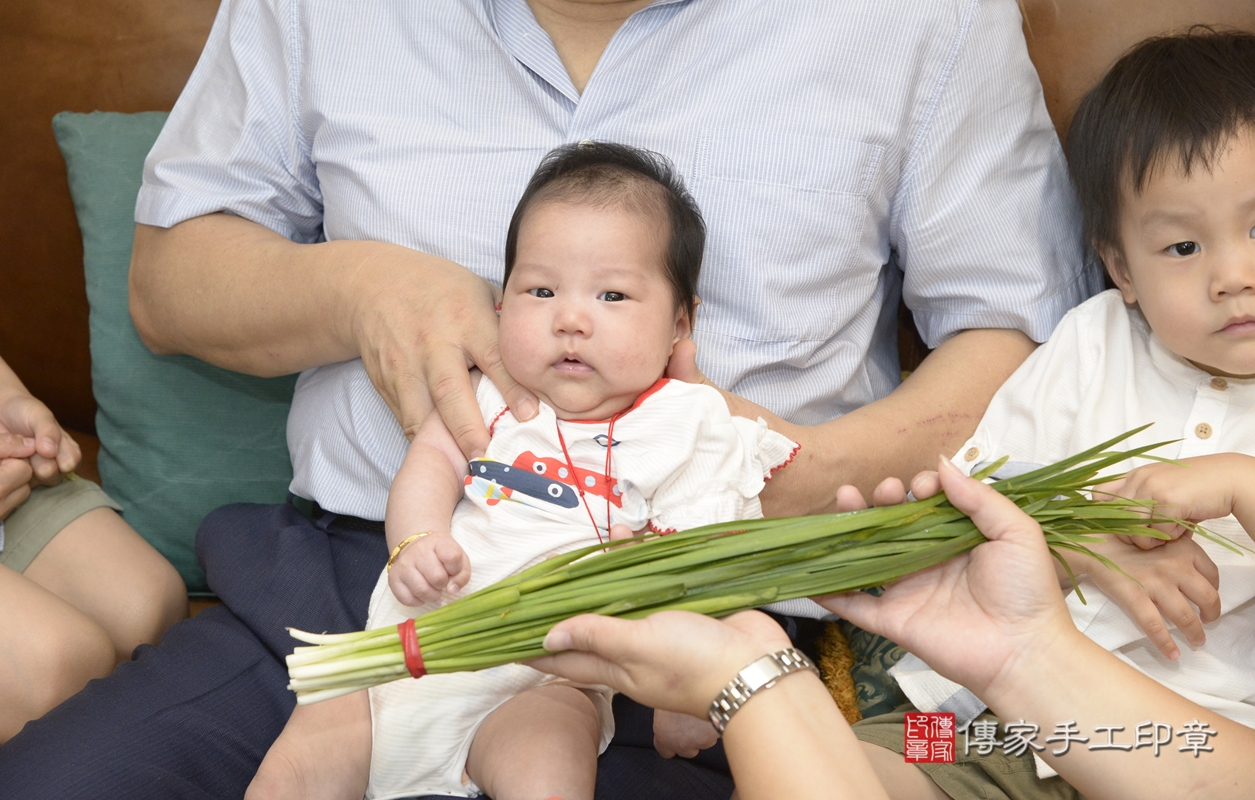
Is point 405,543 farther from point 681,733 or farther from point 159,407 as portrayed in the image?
point 159,407

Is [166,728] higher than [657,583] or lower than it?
lower

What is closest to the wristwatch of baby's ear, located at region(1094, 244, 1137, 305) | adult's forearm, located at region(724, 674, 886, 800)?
adult's forearm, located at region(724, 674, 886, 800)

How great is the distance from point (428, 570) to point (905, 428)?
0.73 m

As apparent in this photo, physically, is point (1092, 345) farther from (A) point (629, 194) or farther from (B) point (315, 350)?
(B) point (315, 350)

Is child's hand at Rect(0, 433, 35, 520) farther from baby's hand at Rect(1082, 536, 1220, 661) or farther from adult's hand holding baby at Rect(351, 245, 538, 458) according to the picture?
baby's hand at Rect(1082, 536, 1220, 661)

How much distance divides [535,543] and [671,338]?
320 mm

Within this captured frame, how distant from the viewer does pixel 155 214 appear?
160 cm

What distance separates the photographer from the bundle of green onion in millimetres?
1003

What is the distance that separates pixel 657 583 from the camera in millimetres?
995

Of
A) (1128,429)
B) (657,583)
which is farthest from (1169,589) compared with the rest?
(657,583)

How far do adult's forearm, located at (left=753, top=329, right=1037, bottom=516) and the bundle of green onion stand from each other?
34 centimetres

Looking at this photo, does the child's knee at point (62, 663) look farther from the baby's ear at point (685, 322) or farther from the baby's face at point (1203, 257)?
the baby's face at point (1203, 257)

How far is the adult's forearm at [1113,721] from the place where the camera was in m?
0.99

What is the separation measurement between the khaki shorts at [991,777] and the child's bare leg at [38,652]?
113 centimetres
